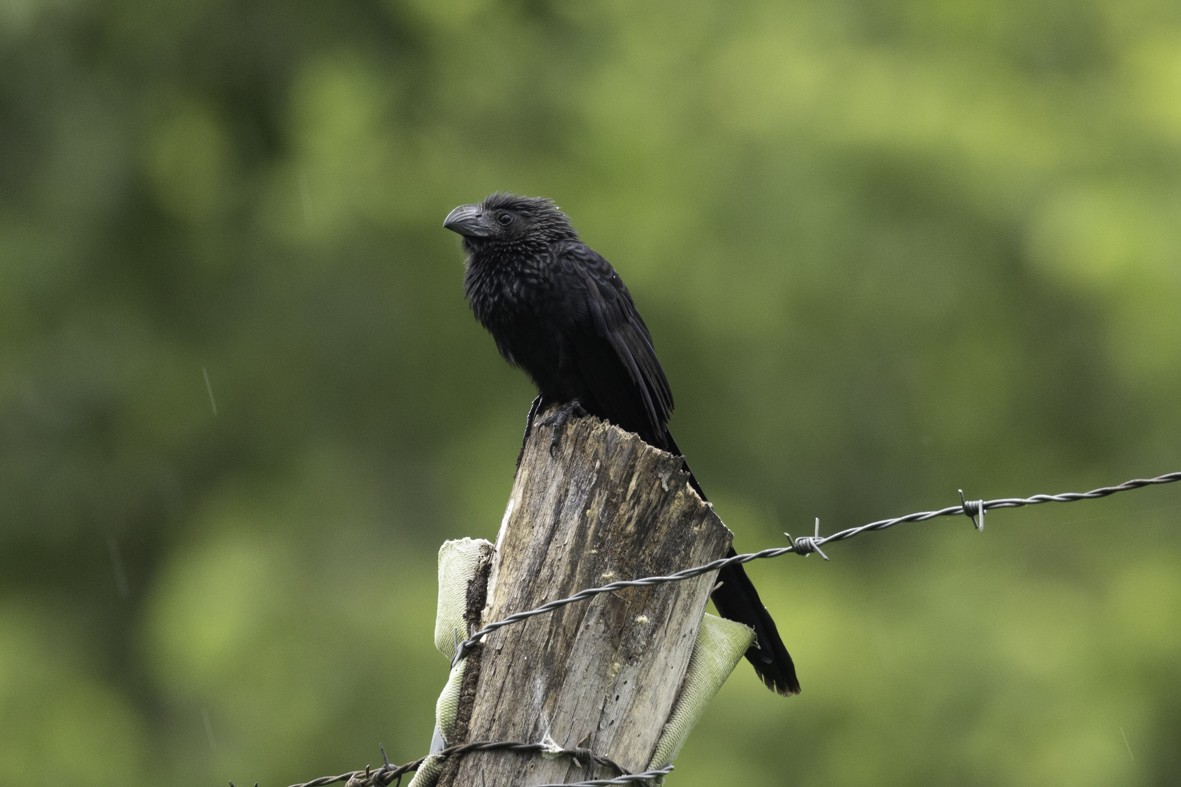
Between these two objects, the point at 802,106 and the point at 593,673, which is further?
the point at 802,106

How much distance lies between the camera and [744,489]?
7.65 metres

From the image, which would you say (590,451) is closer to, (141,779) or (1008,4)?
(141,779)

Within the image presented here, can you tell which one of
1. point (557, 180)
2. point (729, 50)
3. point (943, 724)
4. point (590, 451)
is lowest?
point (943, 724)

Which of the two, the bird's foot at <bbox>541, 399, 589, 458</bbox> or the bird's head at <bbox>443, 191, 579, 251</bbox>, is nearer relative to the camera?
the bird's foot at <bbox>541, 399, 589, 458</bbox>

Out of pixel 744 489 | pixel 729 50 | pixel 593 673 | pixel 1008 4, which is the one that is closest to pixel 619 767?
pixel 593 673

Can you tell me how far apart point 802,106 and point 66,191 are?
14.2 feet

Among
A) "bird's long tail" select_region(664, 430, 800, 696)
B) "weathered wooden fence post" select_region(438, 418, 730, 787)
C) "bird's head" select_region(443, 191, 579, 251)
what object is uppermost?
"bird's head" select_region(443, 191, 579, 251)

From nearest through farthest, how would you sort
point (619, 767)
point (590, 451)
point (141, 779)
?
1. point (619, 767)
2. point (590, 451)
3. point (141, 779)

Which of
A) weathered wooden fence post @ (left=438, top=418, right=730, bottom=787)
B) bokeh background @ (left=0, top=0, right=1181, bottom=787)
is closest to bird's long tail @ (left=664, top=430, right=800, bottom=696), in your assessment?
weathered wooden fence post @ (left=438, top=418, right=730, bottom=787)

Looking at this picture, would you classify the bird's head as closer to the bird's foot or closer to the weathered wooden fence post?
the bird's foot

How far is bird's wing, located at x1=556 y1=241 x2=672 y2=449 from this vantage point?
402 centimetres

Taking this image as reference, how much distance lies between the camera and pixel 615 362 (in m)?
4.06

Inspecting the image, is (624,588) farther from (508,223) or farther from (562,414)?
(508,223)

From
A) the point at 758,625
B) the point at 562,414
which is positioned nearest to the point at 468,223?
the point at 562,414
